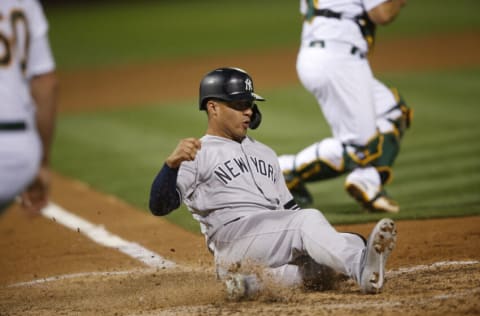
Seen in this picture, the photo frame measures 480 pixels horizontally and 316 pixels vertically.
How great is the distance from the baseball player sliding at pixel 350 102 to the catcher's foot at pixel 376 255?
2.45m

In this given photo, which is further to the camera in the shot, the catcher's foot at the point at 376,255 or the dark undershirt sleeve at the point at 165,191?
the dark undershirt sleeve at the point at 165,191

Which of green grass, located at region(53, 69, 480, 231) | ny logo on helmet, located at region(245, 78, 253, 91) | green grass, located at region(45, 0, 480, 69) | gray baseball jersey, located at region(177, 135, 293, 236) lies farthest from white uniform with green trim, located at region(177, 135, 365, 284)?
green grass, located at region(45, 0, 480, 69)

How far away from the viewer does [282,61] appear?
17.5m

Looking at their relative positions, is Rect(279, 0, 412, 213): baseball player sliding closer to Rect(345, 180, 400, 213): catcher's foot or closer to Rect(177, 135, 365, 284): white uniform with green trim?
Rect(345, 180, 400, 213): catcher's foot

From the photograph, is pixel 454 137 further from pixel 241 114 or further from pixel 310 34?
pixel 241 114

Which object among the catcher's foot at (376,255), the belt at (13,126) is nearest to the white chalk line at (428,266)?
the catcher's foot at (376,255)

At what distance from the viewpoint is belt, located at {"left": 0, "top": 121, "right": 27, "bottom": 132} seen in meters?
3.64

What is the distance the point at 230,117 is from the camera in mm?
5266

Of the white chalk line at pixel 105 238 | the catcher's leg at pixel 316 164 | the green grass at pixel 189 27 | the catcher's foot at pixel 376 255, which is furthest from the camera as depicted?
the green grass at pixel 189 27

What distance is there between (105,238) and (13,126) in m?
3.54

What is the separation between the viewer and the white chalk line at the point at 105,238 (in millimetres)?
6355

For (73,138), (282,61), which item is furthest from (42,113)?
(282,61)

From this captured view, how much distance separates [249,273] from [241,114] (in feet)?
2.90

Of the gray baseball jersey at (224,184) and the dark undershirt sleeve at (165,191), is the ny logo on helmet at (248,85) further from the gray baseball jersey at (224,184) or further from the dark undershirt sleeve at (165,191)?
the dark undershirt sleeve at (165,191)
